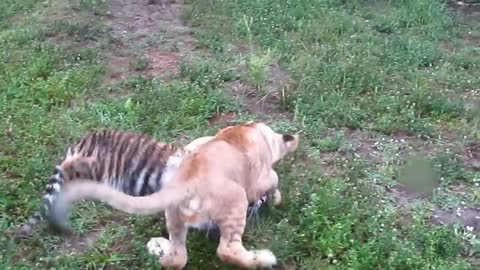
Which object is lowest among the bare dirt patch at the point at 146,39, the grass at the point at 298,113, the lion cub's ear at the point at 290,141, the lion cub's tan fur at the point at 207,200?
the bare dirt patch at the point at 146,39

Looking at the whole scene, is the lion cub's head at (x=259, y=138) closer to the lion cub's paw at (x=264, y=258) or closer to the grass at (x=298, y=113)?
the grass at (x=298, y=113)

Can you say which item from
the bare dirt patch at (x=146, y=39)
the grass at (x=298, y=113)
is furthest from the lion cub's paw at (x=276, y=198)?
the bare dirt patch at (x=146, y=39)

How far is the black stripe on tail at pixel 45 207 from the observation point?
4941 millimetres

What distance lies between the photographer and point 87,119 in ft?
21.6

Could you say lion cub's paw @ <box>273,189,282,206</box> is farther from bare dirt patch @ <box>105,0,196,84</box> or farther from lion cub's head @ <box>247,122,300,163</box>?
bare dirt patch @ <box>105,0,196,84</box>

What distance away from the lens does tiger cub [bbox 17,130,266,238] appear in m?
5.01

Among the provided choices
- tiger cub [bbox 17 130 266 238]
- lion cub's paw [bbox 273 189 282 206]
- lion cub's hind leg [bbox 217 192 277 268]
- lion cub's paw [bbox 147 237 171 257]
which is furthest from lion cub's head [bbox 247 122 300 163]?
lion cub's paw [bbox 147 237 171 257]

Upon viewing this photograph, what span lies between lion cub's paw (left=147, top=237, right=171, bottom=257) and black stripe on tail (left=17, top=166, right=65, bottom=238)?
0.66 meters

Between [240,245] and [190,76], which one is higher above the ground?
[240,245]

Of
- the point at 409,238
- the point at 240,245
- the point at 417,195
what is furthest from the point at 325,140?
the point at 240,245

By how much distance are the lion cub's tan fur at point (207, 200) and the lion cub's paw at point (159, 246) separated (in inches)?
1.5

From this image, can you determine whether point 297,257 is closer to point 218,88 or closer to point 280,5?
point 218,88

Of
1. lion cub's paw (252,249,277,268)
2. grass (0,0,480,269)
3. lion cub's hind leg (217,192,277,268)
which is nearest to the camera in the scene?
lion cub's hind leg (217,192,277,268)

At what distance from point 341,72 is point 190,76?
4.30ft
